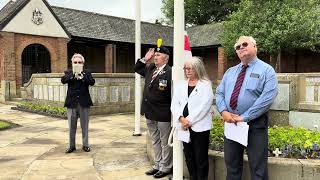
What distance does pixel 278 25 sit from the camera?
74.0 ft

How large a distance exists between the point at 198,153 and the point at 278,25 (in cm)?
1947

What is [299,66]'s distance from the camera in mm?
26922

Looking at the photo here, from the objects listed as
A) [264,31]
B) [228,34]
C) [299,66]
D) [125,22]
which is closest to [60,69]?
[125,22]

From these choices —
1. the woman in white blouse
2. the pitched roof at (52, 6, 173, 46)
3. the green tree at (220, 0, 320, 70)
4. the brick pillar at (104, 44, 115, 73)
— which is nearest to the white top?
the woman in white blouse

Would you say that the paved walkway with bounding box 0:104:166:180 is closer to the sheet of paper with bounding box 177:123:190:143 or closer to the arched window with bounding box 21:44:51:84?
the sheet of paper with bounding box 177:123:190:143

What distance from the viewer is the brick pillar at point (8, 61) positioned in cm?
2197

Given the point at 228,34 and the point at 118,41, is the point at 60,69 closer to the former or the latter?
the point at 118,41

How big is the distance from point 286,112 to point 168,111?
2.81m

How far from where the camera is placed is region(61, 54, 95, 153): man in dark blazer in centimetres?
737

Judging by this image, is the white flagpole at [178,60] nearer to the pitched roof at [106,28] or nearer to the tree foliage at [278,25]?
the tree foliage at [278,25]

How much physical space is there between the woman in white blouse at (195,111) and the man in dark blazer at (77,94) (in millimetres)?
3116

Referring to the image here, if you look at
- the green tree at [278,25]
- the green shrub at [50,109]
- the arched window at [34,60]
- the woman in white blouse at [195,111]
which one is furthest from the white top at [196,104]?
the arched window at [34,60]

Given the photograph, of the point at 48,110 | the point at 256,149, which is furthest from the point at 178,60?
the point at 48,110

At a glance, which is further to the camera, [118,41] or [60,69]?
[118,41]
